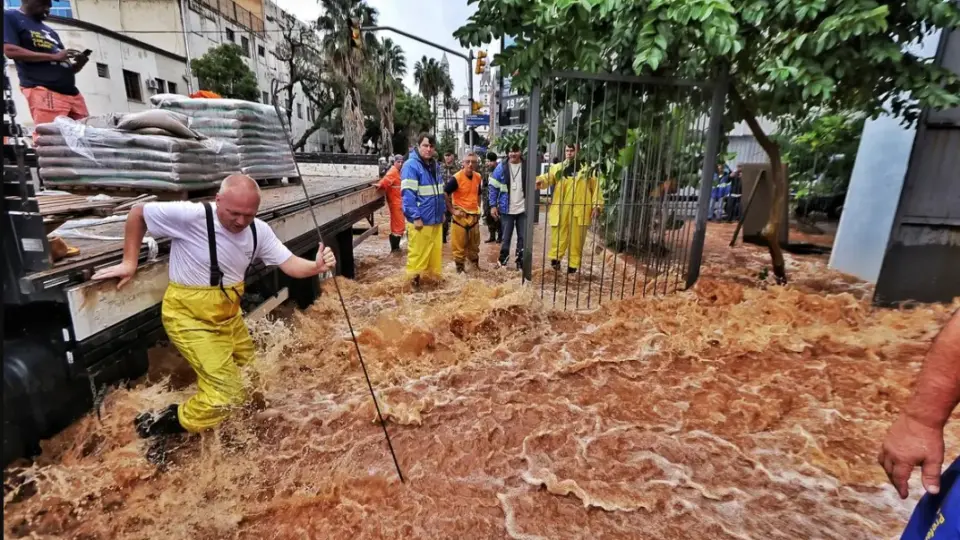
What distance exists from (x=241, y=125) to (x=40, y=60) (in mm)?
1558

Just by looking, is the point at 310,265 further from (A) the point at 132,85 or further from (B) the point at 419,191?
(A) the point at 132,85

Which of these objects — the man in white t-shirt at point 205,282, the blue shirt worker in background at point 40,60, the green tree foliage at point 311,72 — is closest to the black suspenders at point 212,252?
the man in white t-shirt at point 205,282

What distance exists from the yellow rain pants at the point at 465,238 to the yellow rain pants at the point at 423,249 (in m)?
0.64

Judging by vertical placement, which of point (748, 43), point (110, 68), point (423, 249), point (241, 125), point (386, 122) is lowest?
point (423, 249)

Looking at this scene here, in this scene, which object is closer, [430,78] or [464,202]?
[464,202]

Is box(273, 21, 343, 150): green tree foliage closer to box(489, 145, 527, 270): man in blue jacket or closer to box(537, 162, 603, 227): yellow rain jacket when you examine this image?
box(489, 145, 527, 270): man in blue jacket

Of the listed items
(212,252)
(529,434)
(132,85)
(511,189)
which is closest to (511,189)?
(511,189)

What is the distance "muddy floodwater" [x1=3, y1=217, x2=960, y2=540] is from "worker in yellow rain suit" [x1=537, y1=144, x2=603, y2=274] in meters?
1.37

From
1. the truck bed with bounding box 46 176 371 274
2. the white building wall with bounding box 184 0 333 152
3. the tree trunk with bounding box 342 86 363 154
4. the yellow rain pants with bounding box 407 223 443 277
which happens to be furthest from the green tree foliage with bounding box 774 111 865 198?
the tree trunk with bounding box 342 86 363 154

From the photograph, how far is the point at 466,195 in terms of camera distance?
23.2 feet

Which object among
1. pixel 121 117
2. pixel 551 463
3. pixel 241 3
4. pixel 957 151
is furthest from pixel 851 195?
pixel 241 3

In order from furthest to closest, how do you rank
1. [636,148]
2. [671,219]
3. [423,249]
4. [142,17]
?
[142,17], [423,249], [671,219], [636,148]

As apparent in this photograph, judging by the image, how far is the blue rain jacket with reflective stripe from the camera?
614 cm

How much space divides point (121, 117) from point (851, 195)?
848cm
